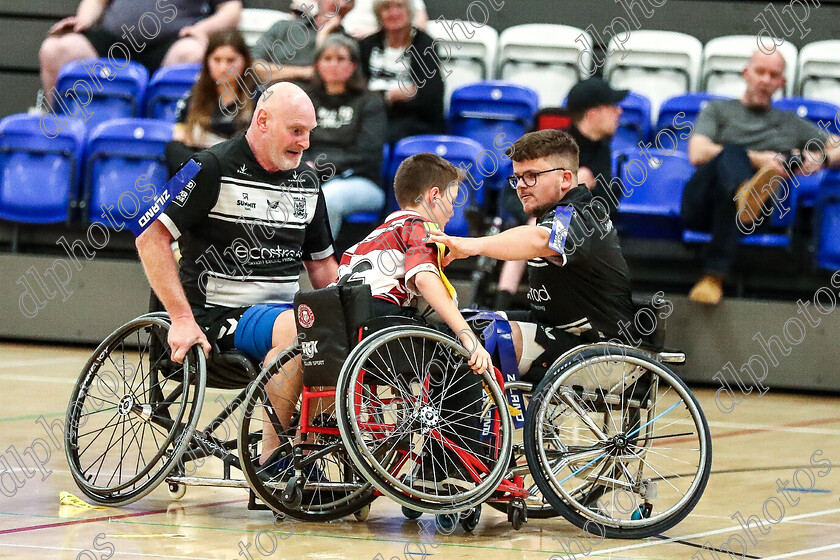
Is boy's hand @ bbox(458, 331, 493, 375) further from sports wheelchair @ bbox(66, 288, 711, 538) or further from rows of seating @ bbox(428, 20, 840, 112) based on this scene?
rows of seating @ bbox(428, 20, 840, 112)

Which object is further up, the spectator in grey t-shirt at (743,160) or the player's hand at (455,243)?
the spectator in grey t-shirt at (743,160)

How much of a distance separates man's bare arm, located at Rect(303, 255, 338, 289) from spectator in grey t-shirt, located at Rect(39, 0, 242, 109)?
4.10m

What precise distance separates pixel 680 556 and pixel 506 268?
2945mm

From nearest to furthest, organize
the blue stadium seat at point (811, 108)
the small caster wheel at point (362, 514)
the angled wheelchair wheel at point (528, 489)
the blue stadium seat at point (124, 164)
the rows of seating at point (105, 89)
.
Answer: the angled wheelchair wheel at point (528, 489) → the small caster wheel at point (362, 514) → the blue stadium seat at point (811, 108) → the blue stadium seat at point (124, 164) → the rows of seating at point (105, 89)

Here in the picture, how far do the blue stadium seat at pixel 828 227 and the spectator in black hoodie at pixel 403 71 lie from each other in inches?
81.6

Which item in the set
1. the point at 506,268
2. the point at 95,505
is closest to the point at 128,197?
the point at 506,268

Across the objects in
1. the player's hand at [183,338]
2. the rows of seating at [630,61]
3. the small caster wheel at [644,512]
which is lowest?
the small caster wheel at [644,512]

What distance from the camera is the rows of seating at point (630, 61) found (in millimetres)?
6625

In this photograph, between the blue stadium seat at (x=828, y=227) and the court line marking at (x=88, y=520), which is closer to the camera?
the court line marking at (x=88, y=520)

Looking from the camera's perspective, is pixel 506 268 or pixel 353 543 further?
pixel 506 268

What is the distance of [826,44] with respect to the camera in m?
6.66

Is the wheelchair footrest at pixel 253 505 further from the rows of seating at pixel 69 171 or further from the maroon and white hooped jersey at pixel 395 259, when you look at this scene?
the rows of seating at pixel 69 171

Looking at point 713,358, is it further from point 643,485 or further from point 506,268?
point 643,485

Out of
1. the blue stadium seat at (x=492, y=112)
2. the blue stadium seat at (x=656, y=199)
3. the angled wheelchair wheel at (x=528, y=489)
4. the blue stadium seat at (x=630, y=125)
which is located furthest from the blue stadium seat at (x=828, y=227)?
the angled wheelchair wheel at (x=528, y=489)
